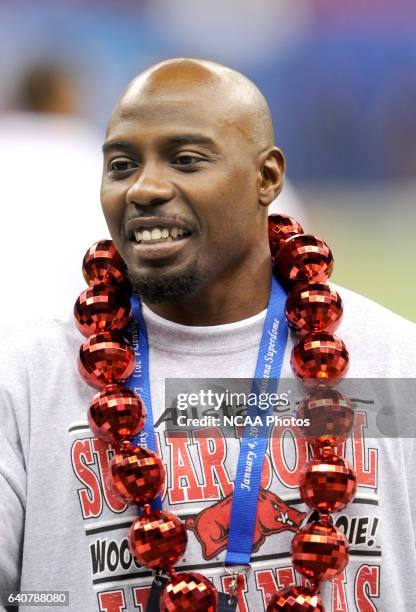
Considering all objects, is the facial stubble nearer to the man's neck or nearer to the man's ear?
the man's neck

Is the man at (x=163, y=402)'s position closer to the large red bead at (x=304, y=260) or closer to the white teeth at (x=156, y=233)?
the white teeth at (x=156, y=233)

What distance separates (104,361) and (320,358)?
1.26 feet

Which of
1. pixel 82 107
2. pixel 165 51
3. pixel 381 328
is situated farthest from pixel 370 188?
pixel 381 328

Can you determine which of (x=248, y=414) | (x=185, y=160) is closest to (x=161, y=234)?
(x=185, y=160)

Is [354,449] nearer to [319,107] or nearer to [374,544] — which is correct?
[374,544]

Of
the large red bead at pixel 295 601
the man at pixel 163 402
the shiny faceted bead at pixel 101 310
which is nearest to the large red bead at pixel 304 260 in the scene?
the man at pixel 163 402

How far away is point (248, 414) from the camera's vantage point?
176 centimetres

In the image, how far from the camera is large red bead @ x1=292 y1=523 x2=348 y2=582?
1608 millimetres

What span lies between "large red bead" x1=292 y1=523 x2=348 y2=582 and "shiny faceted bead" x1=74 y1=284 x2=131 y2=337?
515 millimetres

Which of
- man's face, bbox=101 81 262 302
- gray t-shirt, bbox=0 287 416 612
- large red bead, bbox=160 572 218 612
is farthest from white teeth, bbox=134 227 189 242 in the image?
large red bead, bbox=160 572 218 612

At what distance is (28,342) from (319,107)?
3.88 meters

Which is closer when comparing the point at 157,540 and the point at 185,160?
the point at 157,540

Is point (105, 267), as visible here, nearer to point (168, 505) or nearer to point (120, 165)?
point (120, 165)

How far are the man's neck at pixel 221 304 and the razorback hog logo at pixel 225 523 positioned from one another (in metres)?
0.34
